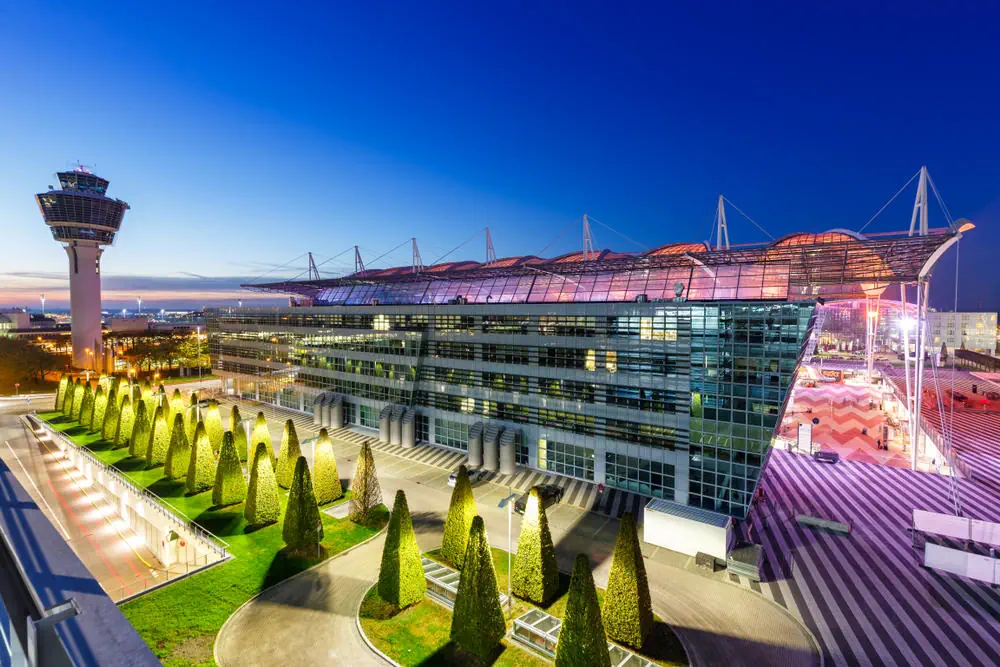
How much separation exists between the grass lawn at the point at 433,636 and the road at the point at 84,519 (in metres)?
14.3

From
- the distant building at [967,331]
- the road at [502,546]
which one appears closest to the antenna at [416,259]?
the road at [502,546]

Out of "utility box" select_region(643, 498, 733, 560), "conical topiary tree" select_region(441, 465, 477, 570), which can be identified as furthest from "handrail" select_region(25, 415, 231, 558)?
"utility box" select_region(643, 498, 733, 560)

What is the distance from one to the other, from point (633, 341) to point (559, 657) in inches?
964

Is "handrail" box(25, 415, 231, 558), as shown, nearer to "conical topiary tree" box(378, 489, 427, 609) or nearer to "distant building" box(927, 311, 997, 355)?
"conical topiary tree" box(378, 489, 427, 609)

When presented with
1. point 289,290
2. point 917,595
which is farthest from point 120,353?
point 917,595

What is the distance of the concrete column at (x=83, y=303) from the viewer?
336ft

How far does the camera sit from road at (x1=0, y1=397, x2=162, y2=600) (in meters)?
30.1

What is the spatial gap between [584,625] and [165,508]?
109ft

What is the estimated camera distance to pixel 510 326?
1793 inches

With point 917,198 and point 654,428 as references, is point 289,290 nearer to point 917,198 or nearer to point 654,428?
point 654,428

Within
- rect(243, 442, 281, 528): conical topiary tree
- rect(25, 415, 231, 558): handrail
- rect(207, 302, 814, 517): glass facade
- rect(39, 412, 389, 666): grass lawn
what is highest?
rect(207, 302, 814, 517): glass facade

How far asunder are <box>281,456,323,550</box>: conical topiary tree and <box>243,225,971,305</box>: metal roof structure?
1154 inches

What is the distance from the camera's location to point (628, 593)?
21156mm

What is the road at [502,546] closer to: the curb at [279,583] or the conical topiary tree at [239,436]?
the curb at [279,583]
